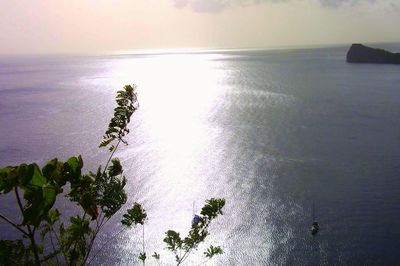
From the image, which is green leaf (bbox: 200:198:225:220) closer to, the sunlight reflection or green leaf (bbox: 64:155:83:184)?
green leaf (bbox: 64:155:83:184)

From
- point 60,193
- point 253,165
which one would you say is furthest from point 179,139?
point 60,193

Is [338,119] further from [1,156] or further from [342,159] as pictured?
[1,156]

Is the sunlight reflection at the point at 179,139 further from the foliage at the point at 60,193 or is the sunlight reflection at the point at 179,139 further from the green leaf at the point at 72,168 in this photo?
the green leaf at the point at 72,168

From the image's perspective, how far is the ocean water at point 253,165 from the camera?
1735 inches

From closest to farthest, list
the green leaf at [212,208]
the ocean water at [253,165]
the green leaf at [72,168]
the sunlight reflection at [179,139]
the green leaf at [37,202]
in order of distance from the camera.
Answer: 1. the green leaf at [37,202]
2. the green leaf at [72,168]
3. the green leaf at [212,208]
4. the ocean water at [253,165]
5. the sunlight reflection at [179,139]

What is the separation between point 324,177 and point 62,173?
2200 inches

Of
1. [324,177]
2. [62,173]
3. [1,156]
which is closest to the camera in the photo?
[62,173]

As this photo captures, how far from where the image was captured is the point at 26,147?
256 ft

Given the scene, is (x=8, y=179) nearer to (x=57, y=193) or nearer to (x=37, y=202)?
(x=37, y=202)

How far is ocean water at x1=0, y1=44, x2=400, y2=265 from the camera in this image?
145 ft

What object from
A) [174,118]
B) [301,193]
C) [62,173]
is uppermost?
[62,173]

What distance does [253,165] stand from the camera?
65.1m

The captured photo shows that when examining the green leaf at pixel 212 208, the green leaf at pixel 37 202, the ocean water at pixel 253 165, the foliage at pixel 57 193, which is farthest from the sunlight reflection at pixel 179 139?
the green leaf at pixel 37 202

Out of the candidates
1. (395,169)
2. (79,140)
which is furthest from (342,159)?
(79,140)
